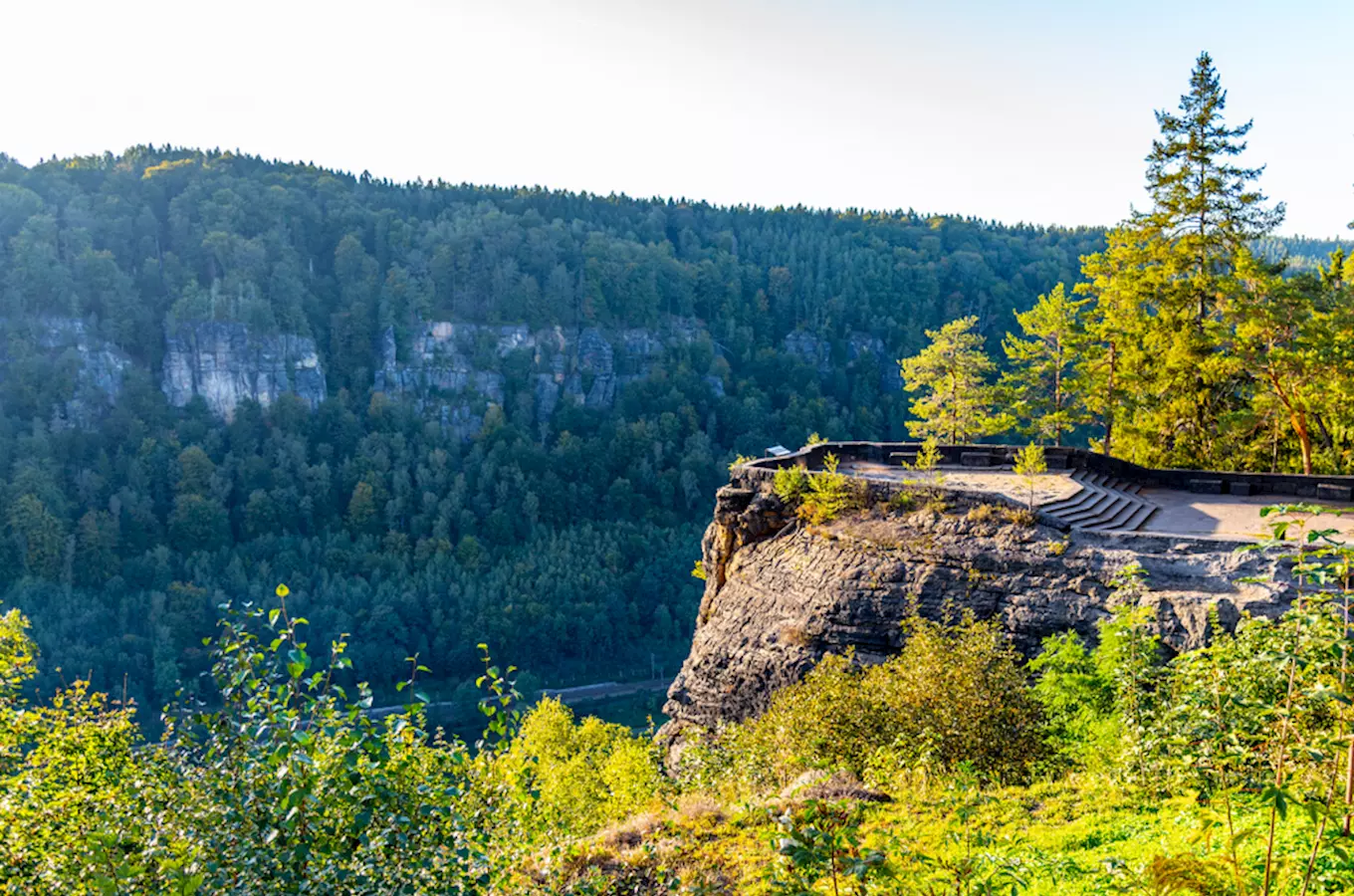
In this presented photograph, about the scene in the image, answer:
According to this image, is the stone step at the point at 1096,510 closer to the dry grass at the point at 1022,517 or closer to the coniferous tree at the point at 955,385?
the dry grass at the point at 1022,517

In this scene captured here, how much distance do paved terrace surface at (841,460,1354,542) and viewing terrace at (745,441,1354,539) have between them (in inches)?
0.8

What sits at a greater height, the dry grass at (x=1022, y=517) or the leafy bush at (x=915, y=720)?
the dry grass at (x=1022, y=517)

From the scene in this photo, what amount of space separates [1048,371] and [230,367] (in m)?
84.5

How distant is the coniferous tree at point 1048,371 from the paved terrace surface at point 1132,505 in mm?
6716

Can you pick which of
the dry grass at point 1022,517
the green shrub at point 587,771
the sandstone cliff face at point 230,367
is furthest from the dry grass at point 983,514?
the sandstone cliff face at point 230,367

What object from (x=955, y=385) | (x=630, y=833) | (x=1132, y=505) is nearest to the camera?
(x=630, y=833)

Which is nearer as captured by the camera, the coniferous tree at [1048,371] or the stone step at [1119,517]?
the stone step at [1119,517]

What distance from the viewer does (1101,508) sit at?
17.9 m

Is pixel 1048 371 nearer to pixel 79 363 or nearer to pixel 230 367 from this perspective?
pixel 230 367

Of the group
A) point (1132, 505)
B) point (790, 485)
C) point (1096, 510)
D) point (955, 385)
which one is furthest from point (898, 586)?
point (955, 385)

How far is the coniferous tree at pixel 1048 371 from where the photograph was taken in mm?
27188

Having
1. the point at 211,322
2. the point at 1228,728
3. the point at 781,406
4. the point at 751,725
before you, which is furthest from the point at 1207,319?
the point at 211,322

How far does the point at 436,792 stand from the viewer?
17.1ft

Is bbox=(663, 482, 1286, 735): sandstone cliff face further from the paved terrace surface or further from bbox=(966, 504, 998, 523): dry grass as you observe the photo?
the paved terrace surface
